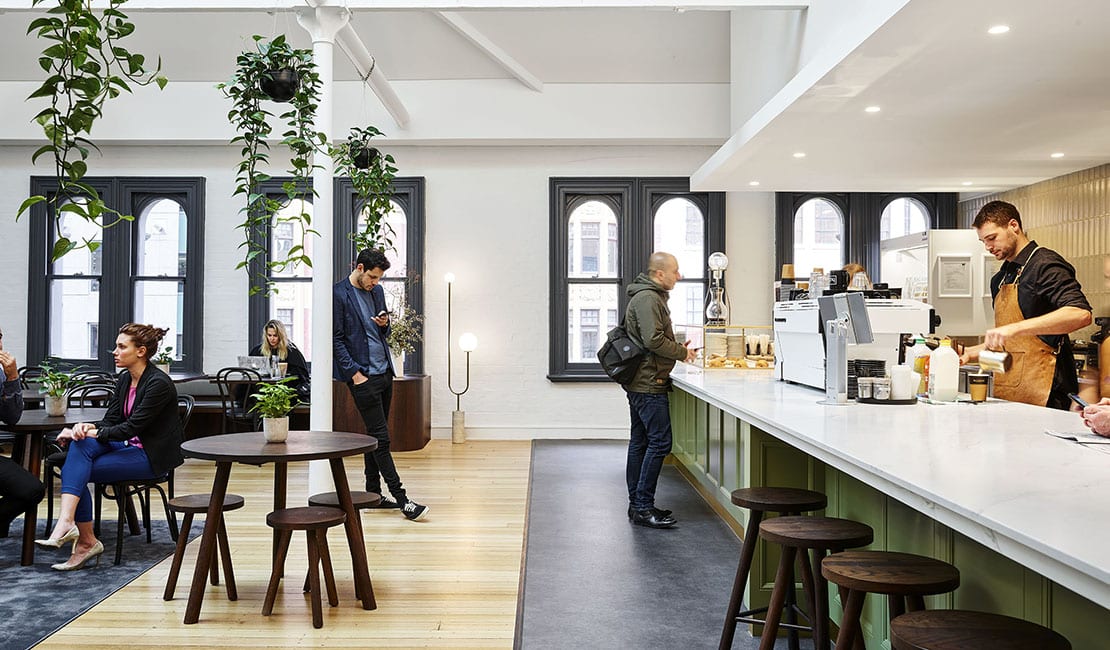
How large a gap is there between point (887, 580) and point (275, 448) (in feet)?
8.86

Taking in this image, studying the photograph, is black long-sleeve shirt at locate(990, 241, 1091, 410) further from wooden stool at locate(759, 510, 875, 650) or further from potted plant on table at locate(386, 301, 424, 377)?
potted plant on table at locate(386, 301, 424, 377)

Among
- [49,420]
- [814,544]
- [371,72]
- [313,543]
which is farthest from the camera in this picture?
[371,72]

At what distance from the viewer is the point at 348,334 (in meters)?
5.91

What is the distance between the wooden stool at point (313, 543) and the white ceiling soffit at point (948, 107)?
10.2 ft

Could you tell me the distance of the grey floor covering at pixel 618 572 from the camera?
3.79m

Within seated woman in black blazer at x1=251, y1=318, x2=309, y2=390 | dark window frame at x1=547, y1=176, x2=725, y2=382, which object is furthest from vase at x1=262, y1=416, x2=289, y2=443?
dark window frame at x1=547, y1=176, x2=725, y2=382

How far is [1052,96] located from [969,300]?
3448mm

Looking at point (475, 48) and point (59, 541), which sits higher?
point (475, 48)

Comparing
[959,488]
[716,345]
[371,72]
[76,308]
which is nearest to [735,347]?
[716,345]

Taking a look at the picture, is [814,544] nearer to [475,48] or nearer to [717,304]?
[717,304]

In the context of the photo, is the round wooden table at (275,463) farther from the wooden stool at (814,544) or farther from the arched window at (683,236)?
the arched window at (683,236)

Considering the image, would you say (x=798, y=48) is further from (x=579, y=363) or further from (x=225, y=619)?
(x=225, y=619)

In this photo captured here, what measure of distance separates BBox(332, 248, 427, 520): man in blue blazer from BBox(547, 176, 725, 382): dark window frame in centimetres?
404

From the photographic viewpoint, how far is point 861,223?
32.1ft
